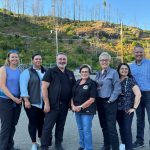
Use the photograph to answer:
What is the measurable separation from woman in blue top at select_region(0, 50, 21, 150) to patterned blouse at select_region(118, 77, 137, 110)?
71.7 inches

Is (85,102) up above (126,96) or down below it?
below

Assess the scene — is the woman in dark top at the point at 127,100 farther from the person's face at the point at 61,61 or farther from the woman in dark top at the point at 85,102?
the person's face at the point at 61,61

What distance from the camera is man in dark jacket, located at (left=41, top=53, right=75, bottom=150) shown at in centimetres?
663

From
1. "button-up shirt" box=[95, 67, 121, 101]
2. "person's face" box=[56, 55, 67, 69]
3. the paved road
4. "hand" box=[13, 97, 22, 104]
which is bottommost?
the paved road

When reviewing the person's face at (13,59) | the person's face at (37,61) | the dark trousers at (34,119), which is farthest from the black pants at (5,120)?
the person's face at (37,61)

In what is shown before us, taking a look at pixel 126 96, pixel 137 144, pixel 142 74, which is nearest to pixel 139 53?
pixel 142 74

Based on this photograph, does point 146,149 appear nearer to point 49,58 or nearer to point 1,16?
point 49,58

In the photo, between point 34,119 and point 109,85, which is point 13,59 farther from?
point 109,85

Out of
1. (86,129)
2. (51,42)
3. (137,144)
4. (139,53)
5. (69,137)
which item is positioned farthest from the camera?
(51,42)

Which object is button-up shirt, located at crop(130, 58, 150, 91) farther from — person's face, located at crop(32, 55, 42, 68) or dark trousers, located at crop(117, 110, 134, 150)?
person's face, located at crop(32, 55, 42, 68)

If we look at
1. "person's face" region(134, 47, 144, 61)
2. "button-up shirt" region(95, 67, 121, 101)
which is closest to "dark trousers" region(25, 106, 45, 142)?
"button-up shirt" region(95, 67, 121, 101)

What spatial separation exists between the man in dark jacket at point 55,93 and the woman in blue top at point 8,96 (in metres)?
0.55

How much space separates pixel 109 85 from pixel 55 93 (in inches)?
38.1

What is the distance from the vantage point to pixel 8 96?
6633 millimetres
